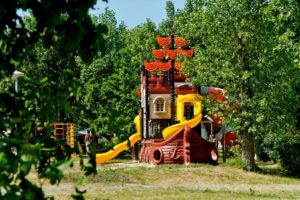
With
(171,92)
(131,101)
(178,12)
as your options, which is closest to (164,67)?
(171,92)

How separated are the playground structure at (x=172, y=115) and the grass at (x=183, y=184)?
6.31 feet

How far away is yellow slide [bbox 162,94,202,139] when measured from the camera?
96.1ft

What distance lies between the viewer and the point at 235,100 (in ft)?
85.4

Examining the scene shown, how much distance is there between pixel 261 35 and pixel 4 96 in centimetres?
2294

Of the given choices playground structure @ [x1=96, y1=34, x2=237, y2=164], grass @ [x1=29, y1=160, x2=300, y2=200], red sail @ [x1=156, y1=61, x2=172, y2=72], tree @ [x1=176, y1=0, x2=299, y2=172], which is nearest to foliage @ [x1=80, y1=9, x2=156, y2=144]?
playground structure @ [x1=96, y1=34, x2=237, y2=164]

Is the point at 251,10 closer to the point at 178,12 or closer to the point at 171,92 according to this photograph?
the point at 171,92

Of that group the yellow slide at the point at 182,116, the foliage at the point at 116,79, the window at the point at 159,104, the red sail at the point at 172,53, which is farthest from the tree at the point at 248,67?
the foliage at the point at 116,79

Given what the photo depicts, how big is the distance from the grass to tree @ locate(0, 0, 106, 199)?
39.6ft

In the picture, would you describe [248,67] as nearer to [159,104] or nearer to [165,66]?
[165,66]

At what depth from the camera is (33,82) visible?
390 centimetres

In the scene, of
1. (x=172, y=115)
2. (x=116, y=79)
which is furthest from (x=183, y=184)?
(x=116, y=79)

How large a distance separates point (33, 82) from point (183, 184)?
18.0 metres

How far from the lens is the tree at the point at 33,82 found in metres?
2.98

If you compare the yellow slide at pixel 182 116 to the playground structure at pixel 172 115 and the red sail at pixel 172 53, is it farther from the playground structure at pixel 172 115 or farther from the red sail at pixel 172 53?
the red sail at pixel 172 53
